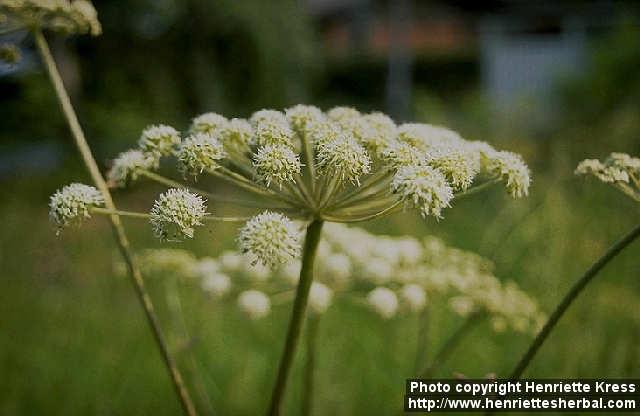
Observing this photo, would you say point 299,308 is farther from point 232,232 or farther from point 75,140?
point 232,232

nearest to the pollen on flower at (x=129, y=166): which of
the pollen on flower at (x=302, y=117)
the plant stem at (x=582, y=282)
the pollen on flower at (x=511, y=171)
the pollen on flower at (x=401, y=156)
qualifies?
the pollen on flower at (x=302, y=117)

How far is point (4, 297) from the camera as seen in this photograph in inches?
172

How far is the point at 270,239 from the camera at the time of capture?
124 centimetres

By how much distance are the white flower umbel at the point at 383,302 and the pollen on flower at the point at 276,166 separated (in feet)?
2.06

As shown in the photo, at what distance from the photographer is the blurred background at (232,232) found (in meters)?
2.83

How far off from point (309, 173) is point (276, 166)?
0.14 m

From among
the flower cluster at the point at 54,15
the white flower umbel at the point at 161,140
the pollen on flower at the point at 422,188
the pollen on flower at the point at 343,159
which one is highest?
the flower cluster at the point at 54,15

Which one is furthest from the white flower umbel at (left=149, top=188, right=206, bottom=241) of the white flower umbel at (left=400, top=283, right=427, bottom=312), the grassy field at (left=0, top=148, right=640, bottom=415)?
the grassy field at (left=0, top=148, right=640, bottom=415)

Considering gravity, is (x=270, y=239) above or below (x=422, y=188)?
below

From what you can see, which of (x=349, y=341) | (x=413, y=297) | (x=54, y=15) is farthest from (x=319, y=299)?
(x=349, y=341)

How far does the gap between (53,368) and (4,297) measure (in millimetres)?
1413

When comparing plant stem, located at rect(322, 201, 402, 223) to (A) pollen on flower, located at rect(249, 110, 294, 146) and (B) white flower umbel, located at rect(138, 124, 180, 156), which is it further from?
(B) white flower umbel, located at rect(138, 124, 180, 156)

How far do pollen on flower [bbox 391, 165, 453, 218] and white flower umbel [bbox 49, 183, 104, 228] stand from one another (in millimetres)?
672

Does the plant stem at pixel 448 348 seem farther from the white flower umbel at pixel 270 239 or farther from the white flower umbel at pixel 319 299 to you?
the white flower umbel at pixel 270 239
